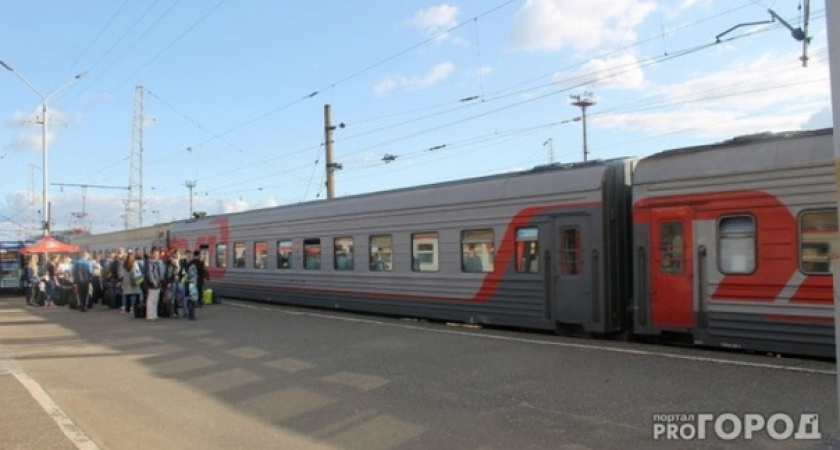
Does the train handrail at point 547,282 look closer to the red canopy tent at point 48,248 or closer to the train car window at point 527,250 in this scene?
the train car window at point 527,250

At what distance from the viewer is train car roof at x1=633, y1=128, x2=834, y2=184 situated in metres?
9.25

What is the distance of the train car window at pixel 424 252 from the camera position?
49.5 ft

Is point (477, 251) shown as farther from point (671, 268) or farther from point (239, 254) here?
point (239, 254)

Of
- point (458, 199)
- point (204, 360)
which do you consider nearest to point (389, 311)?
point (458, 199)

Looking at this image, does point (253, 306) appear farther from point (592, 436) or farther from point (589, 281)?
point (592, 436)

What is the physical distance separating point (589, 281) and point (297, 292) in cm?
1056

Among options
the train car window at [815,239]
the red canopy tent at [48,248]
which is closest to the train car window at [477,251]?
the train car window at [815,239]

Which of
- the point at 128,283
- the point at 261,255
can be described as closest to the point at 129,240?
the point at 261,255

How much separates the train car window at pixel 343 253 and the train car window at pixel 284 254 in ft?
8.34

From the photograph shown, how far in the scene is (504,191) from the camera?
44.2 feet

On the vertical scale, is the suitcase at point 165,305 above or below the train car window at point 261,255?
below

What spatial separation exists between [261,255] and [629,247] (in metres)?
13.5

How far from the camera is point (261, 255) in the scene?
22391mm

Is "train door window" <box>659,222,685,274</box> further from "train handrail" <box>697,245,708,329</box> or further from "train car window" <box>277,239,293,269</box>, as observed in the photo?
"train car window" <box>277,239,293,269</box>
